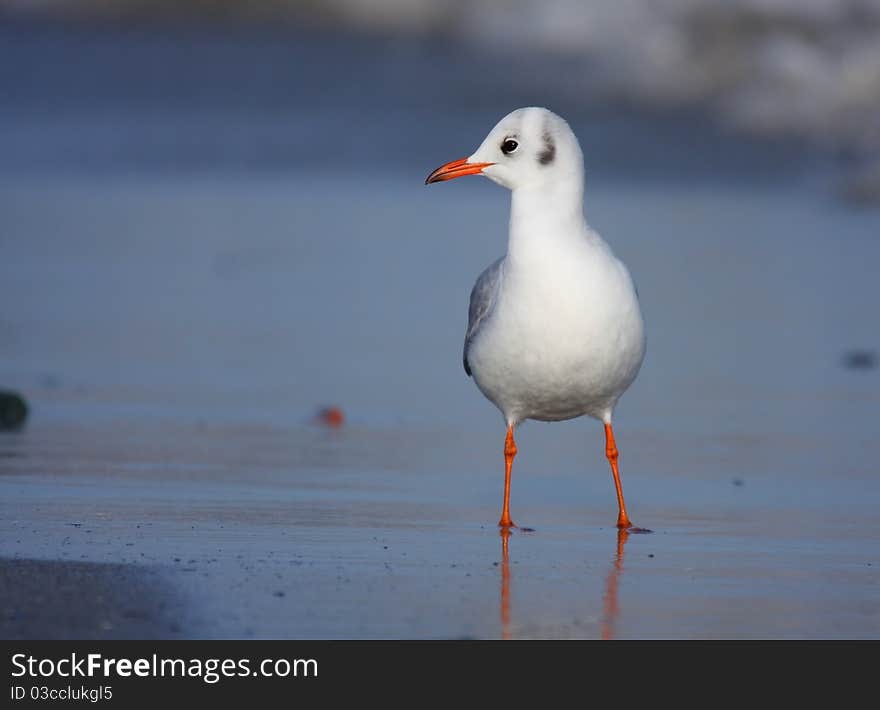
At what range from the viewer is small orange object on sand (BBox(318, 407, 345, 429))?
7219 millimetres

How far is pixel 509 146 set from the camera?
5.96 meters

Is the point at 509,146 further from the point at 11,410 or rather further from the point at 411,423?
the point at 11,410

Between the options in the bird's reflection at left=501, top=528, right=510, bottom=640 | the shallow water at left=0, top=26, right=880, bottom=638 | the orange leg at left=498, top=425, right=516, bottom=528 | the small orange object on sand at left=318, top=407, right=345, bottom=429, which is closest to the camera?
the bird's reflection at left=501, top=528, right=510, bottom=640

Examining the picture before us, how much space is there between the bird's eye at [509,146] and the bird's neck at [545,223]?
5.1 inches

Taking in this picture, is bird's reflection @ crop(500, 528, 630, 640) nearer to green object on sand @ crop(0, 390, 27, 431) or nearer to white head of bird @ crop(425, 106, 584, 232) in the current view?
white head of bird @ crop(425, 106, 584, 232)

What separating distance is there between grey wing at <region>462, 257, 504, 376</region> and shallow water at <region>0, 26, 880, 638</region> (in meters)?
0.52

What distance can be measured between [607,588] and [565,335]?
110 cm

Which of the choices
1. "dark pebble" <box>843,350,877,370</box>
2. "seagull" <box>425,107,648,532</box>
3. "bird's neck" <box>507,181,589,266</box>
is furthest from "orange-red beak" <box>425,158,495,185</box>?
"dark pebble" <box>843,350,877,370</box>

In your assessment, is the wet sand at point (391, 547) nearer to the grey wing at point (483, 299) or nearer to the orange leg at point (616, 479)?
the orange leg at point (616, 479)

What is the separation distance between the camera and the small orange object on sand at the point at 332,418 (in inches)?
284

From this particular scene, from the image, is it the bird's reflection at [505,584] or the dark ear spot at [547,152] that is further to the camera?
the dark ear spot at [547,152]

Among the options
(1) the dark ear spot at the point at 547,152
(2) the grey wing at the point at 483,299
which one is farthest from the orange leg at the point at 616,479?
(1) the dark ear spot at the point at 547,152

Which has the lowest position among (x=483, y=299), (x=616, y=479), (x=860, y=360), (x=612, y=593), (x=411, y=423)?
(x=612, y=593)

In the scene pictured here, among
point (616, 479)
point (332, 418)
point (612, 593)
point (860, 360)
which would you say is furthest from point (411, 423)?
point (612, 593)
